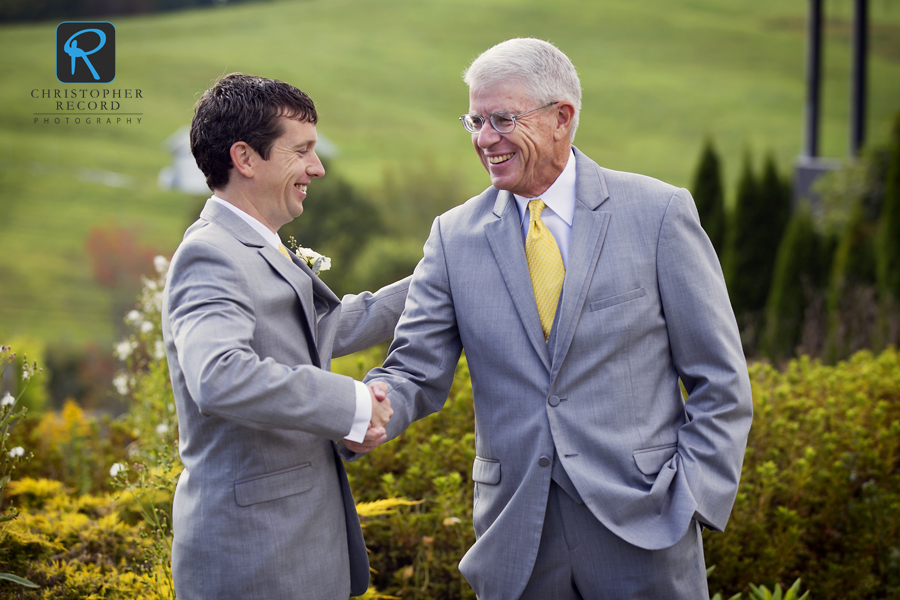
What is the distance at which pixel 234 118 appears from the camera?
1.91 meters

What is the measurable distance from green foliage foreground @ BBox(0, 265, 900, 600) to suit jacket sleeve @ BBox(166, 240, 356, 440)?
1.08 meters

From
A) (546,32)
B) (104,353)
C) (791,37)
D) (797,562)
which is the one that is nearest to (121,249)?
(104,353)

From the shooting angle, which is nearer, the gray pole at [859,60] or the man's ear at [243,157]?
the man's ear at [243,157]

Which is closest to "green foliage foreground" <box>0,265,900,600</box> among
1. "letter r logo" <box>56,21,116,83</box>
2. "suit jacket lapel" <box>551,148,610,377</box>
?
"suit jacket lapel" <box>551,148,610,377</box>

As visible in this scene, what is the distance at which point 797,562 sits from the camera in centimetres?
327

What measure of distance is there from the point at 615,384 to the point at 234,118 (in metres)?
1.24

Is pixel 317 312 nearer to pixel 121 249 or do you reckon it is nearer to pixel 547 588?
pixel 547 588

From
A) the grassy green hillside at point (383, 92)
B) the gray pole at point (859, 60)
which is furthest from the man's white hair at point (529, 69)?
the grassy green hillside at point (383, 92)

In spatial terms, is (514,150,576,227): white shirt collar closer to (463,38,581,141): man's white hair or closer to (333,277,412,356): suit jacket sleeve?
(463,38,581,141): man's white hair

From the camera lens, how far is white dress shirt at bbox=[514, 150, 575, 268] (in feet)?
7.04

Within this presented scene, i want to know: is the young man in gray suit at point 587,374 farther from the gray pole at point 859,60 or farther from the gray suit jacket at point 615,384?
the gray pole at point 859,60

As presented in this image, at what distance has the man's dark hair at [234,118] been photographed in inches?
75.4

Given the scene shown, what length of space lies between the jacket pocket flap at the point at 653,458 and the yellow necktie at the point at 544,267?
40 centimetres

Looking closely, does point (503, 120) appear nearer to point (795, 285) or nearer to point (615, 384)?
point (615, 384)
